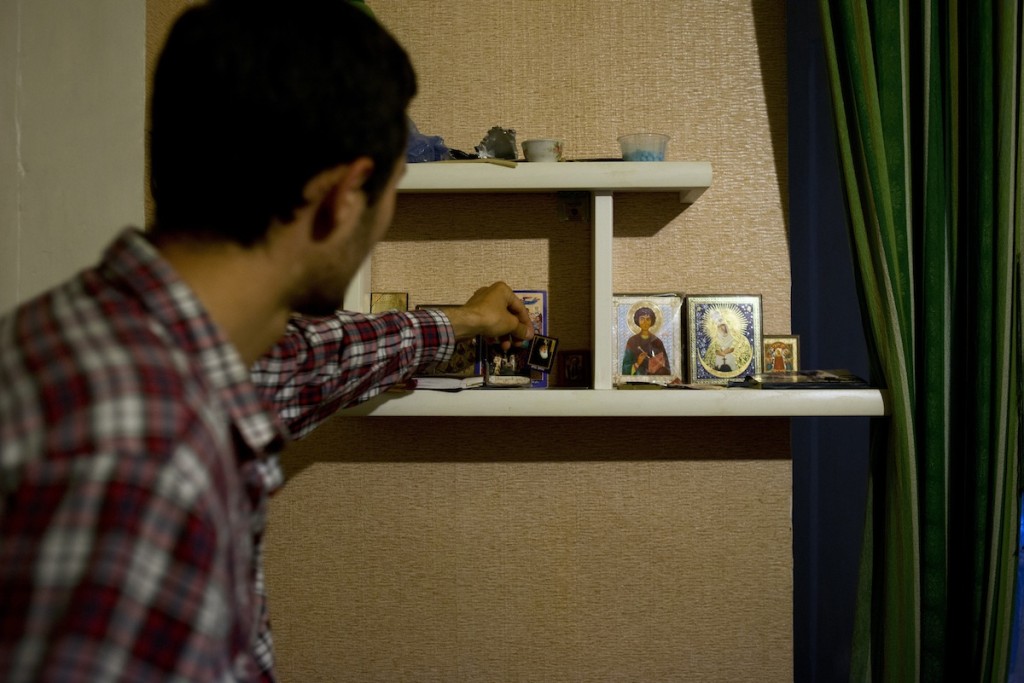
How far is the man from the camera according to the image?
0.49 m

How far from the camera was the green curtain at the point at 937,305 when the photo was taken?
55.0 inches

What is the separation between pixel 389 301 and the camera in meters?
1.64

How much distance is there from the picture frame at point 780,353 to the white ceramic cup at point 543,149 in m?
0.54

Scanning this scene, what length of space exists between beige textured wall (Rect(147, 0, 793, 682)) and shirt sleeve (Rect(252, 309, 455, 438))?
319 millimetres

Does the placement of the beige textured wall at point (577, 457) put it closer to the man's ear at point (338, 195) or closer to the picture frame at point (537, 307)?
the picture frame at point (537, 307)

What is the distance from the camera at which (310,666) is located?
1669 millimetres

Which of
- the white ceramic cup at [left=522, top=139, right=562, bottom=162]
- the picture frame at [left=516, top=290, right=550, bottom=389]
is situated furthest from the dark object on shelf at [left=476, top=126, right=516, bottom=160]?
the picture frame at [left=516, top=290, right=550, bottom=389]

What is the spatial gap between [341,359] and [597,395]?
0.48 metres

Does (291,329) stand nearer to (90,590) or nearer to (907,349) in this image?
(90,590)

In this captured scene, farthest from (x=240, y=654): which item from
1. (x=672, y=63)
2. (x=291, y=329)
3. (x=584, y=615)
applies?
(x=672, y=63)

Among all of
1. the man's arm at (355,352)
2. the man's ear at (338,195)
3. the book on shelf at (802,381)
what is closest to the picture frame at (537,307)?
the man's arm at (355,352)

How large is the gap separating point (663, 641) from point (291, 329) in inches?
38.6

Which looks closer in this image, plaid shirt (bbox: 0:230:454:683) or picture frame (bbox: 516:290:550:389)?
plaid shirt (bbox: 0:230:454:683)

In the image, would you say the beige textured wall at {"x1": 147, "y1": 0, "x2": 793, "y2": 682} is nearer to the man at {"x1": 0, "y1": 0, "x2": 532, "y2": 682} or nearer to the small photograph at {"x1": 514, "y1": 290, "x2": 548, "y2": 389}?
the small photograph at {"x1": 514, "y1": 290, "x2": 548, "y2": 389}
